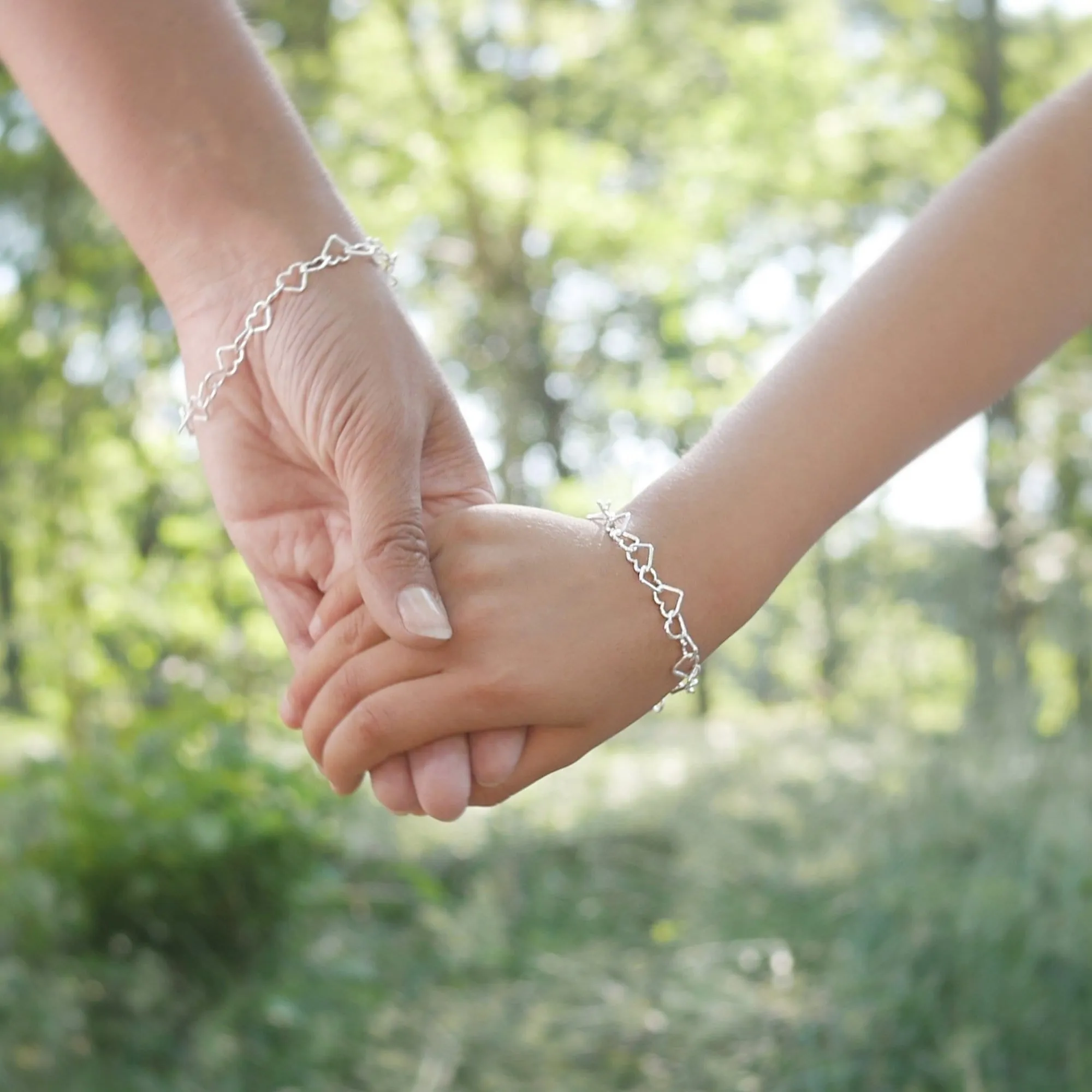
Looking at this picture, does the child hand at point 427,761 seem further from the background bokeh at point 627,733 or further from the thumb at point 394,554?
the background bokeh at point 627,733

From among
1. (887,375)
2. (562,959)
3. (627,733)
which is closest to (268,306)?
(887,375)

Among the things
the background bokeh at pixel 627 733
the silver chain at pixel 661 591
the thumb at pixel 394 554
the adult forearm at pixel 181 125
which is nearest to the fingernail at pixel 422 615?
the thumb at pixel 394 554

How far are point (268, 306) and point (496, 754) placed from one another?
2.01 ft

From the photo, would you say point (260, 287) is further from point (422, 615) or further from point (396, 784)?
point (396, 784)

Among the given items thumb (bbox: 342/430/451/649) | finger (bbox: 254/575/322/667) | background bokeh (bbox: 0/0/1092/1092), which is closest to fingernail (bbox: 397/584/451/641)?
thumb (bbox: 342/430/451/649)

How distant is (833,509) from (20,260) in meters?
4.01

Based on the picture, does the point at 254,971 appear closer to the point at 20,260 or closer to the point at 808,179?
the point at 20,260

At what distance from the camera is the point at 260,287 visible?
1.45 metres

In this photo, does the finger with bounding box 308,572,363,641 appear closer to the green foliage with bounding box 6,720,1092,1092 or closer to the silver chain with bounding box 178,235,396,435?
the silver chain with bounding box 178,235,396,435

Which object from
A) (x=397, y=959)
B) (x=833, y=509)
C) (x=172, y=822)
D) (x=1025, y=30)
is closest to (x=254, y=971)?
(x=172, y=822)

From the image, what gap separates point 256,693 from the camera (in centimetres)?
482

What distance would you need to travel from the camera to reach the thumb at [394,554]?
1.27 meters

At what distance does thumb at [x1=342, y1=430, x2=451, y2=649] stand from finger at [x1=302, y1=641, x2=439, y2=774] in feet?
0.10

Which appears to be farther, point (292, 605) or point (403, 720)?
point (292, 605)
